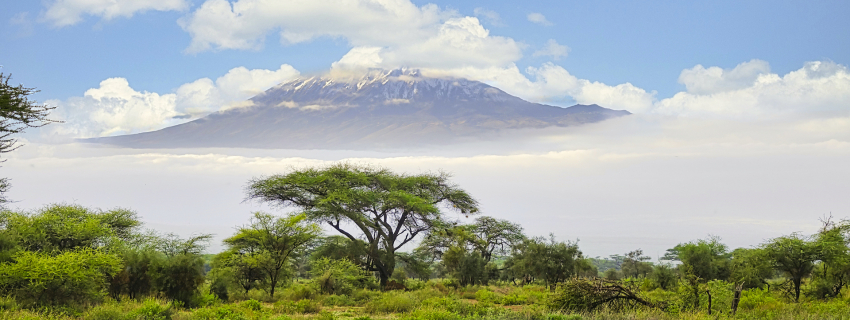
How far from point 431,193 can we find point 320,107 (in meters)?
137

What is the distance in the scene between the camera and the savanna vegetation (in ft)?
54.6

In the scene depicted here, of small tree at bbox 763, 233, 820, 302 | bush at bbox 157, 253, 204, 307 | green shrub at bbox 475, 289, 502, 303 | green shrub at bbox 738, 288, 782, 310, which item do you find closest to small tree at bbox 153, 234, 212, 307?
bush at bbox 157, 253, 204, 307

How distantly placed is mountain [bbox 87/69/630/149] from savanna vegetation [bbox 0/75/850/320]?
358 feet

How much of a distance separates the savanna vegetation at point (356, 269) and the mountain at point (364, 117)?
109103 millimetres

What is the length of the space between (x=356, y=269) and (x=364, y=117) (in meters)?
140

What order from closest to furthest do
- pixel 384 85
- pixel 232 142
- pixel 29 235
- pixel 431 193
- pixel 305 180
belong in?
pixel 29 235 → pixel 305 180 → pixel 431 193 → pixel 232 142 → pixel 384 85

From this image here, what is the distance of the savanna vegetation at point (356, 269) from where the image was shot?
16.7 metres

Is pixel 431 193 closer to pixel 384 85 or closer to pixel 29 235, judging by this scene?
pixel 29 235

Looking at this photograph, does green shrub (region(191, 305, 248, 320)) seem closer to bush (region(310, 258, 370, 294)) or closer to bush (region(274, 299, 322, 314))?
bush (region(274, 299, 322, 314))

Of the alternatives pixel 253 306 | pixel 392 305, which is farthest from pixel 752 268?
pixel 253 306

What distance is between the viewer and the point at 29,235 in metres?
20.2

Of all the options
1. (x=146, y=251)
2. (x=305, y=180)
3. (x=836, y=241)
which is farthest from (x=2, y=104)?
(x=836, y=241)

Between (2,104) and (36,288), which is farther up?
(2,104)


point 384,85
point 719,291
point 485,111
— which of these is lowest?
point 719,291
